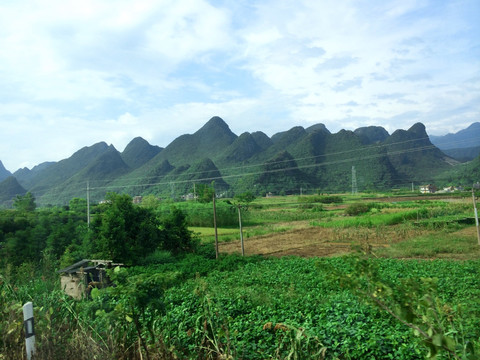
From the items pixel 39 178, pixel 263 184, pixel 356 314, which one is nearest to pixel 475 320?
pixel 356 314

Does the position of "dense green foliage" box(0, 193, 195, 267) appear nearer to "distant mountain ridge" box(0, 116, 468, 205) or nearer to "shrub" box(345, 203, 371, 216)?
"shrub" box(345, 203, 371, 216)

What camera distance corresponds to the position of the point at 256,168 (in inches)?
2133

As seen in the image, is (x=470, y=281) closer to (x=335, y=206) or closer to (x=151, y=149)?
(x=335, y=206)

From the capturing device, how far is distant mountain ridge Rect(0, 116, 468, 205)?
46.5 m

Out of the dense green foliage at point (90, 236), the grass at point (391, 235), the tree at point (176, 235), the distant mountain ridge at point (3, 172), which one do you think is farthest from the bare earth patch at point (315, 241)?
the distant mountain ridge at point (3, 172)

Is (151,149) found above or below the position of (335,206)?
above

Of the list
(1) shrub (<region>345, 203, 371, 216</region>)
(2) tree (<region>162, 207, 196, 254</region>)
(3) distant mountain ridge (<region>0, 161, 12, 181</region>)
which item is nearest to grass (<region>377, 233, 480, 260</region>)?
(2) tree (<region>162, 207, 196, 254</region>)

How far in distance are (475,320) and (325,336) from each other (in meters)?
1.44

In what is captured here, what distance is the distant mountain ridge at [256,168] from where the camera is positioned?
152ft

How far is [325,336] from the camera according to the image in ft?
9.59

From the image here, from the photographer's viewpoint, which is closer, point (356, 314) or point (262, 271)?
point (356, 314)

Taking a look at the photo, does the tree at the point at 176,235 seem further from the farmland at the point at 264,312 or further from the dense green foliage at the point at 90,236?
the farmland at the point at 264,312

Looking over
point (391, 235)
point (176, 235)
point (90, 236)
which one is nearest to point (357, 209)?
point (391, 235)

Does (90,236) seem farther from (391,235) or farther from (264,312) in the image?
(391,235)
